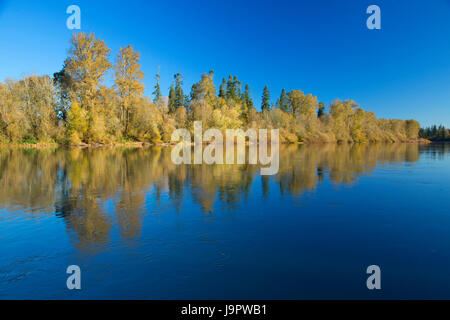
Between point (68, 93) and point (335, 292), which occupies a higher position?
point (68, 93)

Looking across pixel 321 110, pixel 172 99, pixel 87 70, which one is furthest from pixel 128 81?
pixel 321 110

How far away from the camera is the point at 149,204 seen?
33.3ft

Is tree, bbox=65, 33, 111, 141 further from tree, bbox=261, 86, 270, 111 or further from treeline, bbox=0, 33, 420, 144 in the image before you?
tree, bbox=261, 86, 270, 111

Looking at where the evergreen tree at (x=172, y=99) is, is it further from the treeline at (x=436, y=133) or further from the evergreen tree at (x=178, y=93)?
the treeline at (x=436, y=133)

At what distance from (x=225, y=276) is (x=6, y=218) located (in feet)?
24.9

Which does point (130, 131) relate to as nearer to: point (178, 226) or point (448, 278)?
point (178, 226)

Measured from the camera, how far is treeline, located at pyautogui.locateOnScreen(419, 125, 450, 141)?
148000mm

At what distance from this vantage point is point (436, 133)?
150 metres

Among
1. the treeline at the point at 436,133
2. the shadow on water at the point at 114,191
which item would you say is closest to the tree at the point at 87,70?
the shadow on water at the point at 114,191

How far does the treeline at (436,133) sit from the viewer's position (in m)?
148

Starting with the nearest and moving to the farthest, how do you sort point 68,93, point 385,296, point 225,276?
point 385,296
point 225,276
point 68,93

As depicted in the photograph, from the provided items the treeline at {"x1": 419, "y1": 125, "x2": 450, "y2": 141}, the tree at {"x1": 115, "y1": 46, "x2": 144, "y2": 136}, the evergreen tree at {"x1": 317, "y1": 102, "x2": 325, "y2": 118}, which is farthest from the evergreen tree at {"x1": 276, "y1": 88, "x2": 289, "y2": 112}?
the treeline at {"x1": 419, "y1": 125, "x2": 450, "y2": 141}

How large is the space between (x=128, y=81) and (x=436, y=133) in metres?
168
